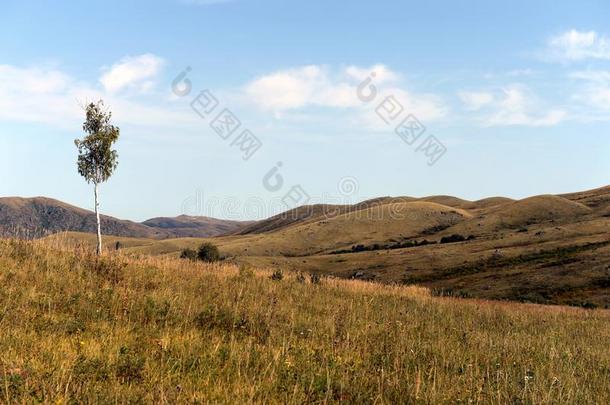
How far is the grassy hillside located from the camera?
185 inches

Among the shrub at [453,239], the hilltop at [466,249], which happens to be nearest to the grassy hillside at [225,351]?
the hilltop at [466,249]

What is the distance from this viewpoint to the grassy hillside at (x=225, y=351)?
469 cm

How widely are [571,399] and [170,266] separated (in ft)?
39.7

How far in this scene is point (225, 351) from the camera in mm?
6008

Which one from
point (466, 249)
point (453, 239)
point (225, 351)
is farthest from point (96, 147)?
point (453, 239)

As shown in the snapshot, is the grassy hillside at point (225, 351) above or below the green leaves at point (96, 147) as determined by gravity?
below

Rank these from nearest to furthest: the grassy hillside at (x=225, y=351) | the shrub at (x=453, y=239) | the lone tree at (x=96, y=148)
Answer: the grassy hillside at (x=225, y=351)
the lone tree at (x=96, y=148)
the shrub at (x=453, y=239)

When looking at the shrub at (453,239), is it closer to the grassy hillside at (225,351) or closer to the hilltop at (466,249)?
the hilltop at (466,249)

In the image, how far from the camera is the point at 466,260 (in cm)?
6278

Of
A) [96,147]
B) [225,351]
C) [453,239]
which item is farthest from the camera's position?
[453,239]

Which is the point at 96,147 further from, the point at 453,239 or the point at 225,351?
the point at 453,239

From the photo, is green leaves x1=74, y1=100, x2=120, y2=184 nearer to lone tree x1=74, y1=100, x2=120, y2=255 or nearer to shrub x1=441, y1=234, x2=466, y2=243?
lone tree x1=74, y1=100, x2=120, y2=255

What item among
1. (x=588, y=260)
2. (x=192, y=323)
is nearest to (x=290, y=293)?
(x=192, y=323)

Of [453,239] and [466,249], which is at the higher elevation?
[453,239]
